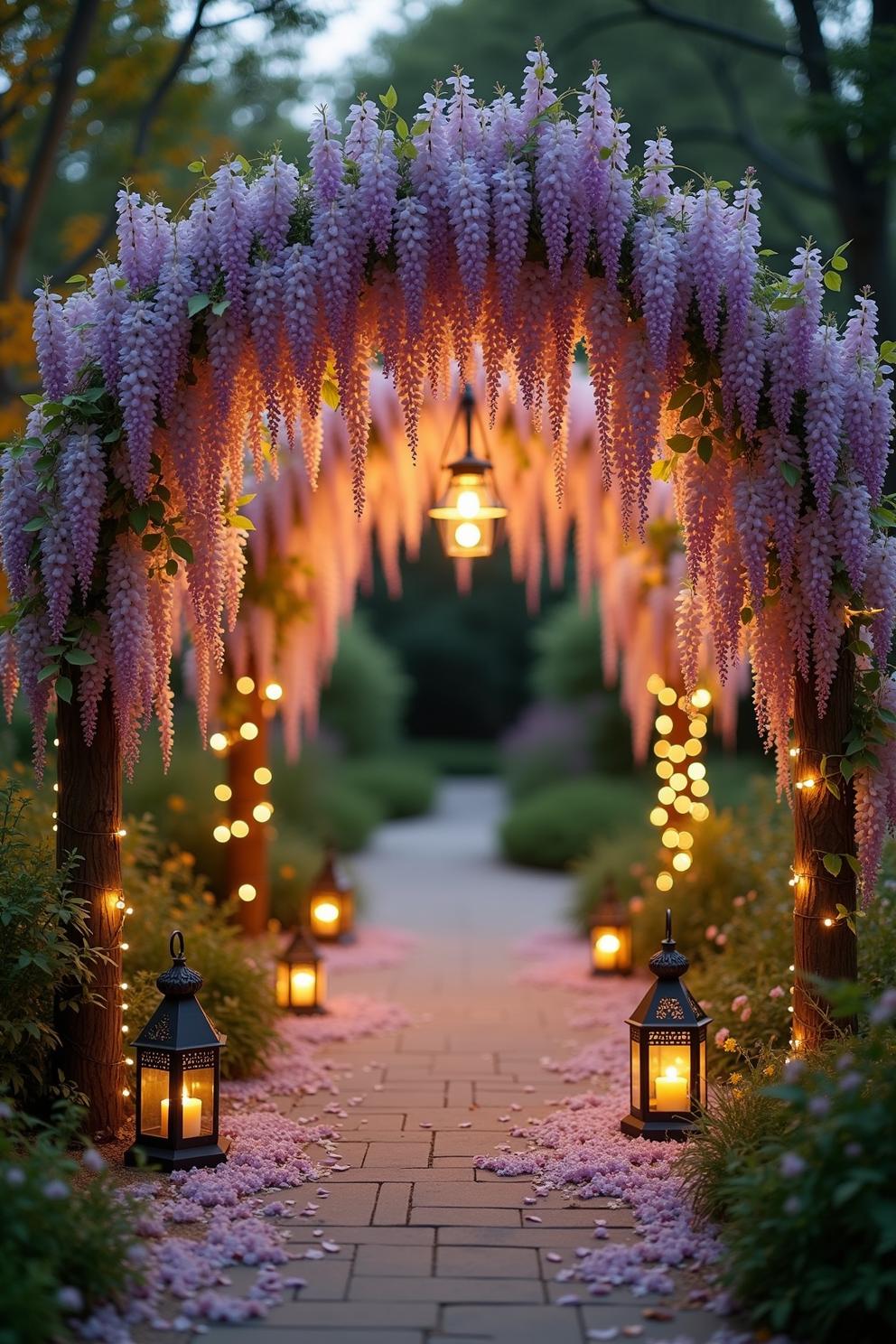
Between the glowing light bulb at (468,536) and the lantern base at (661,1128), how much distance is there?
7.80ft

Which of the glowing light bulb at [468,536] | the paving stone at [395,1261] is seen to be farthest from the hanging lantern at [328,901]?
the paving stone at [395,1261]

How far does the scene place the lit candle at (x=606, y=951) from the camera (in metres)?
6.35

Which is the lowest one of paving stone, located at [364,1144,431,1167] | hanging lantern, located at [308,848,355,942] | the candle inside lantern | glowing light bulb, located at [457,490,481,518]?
paving stone, located at [364,1144,431,1167]

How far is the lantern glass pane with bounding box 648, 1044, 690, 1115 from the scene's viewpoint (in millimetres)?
3924

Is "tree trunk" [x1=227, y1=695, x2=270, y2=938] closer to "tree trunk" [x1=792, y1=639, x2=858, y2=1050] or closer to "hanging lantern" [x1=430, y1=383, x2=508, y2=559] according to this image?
"hanging lantern" [x1=430, y1=383, x2=508, y2=559]

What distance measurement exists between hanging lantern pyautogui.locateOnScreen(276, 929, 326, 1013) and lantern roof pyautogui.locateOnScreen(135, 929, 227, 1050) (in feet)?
5.73

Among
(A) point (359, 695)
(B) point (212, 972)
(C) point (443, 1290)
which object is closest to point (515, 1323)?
(C) point (443, 1290)

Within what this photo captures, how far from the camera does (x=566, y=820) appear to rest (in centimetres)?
1045

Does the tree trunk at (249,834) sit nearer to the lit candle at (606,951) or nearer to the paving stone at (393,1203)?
the lit candle at (606,951)

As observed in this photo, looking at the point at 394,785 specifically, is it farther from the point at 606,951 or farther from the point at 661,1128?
the point at 661,1128

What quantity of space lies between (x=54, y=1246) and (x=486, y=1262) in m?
1.07

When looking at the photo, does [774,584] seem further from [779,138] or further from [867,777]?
[779,138]

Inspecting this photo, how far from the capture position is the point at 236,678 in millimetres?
6668

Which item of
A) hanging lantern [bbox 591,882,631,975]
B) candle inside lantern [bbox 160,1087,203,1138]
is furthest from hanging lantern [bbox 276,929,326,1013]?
candle inside lantern [bbox 160,1087,203,1138]
